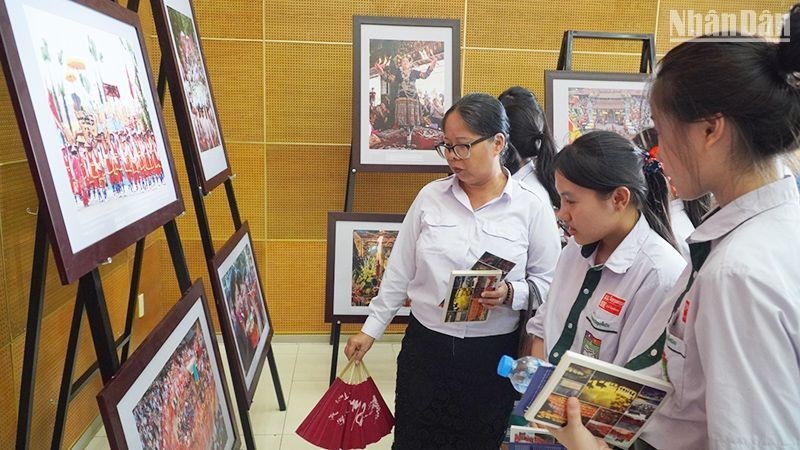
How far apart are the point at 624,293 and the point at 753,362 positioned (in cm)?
56

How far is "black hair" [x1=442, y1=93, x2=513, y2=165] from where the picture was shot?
1.90m

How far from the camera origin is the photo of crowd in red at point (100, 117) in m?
1.04

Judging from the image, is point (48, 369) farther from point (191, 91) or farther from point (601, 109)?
point (601, 109)

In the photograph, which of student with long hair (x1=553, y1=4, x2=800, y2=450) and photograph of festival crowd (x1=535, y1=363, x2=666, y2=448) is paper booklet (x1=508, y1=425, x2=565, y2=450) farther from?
student with long hair (x1=553, y1=4, x2=800, y2=450)

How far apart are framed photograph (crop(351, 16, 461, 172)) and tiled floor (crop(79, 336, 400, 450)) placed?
49.7 inches

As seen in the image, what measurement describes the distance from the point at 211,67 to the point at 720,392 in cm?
335

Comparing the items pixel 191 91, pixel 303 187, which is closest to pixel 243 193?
pixel 303 187

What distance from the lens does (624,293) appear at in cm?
133

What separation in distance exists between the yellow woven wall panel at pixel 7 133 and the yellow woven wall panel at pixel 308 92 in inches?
70.0

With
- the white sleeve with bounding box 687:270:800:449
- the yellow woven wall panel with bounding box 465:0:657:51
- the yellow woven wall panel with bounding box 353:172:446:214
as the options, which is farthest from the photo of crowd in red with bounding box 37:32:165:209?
the yellow woven wall panel with bounding box 465:0:657:51

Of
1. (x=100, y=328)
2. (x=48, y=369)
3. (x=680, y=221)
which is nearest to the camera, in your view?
(x=100, y=328)

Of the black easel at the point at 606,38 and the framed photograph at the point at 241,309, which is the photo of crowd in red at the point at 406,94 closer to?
the black easel at the point at 606,38

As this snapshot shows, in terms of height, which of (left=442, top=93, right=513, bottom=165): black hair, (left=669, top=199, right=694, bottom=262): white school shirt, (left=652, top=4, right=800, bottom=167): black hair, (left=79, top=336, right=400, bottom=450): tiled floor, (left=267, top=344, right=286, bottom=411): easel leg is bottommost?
(left=79, top=336, right=400, bottom=450): tiled floor

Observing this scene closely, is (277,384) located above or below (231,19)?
below
